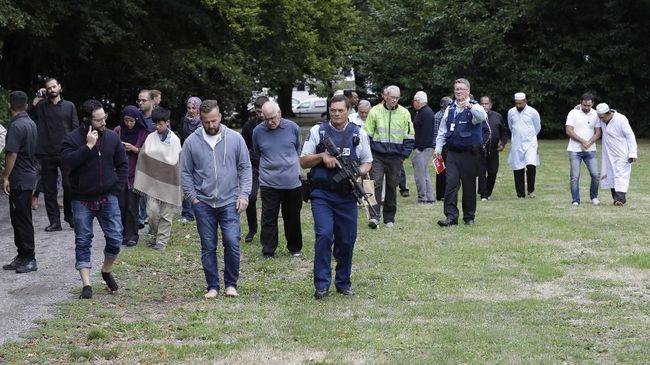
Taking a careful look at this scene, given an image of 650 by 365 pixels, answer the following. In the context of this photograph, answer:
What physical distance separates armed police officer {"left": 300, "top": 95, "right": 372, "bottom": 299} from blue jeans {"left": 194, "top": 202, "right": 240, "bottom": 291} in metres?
0.75

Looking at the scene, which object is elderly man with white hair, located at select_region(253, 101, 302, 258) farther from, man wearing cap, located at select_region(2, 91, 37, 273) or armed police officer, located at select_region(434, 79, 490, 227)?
armed police officer, located at select_region(434, 79, 490, 227)

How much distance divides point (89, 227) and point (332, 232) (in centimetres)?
222

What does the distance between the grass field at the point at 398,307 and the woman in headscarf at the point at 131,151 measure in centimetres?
51

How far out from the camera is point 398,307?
8.86 metres

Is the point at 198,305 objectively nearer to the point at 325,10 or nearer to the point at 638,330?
the point at 638,330

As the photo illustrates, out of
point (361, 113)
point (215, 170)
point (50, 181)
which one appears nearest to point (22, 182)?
point (215, 170)

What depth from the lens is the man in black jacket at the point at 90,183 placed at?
945cm

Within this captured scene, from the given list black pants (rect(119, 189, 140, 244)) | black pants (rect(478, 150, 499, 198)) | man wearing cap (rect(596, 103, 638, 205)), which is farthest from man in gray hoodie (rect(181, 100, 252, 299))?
black pants (rect(478, 150, 499, 198))

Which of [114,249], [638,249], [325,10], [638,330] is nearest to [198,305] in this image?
[114,249]

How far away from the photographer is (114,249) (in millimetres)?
9656

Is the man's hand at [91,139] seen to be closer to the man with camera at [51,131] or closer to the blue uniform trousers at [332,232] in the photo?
the blue uniform trousers at [332,232]

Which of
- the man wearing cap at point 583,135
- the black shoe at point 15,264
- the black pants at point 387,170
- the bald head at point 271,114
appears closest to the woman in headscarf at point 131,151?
the black shoe at point 15,264

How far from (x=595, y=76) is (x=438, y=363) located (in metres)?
31.4

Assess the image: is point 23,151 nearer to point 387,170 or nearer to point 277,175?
point 277,175
